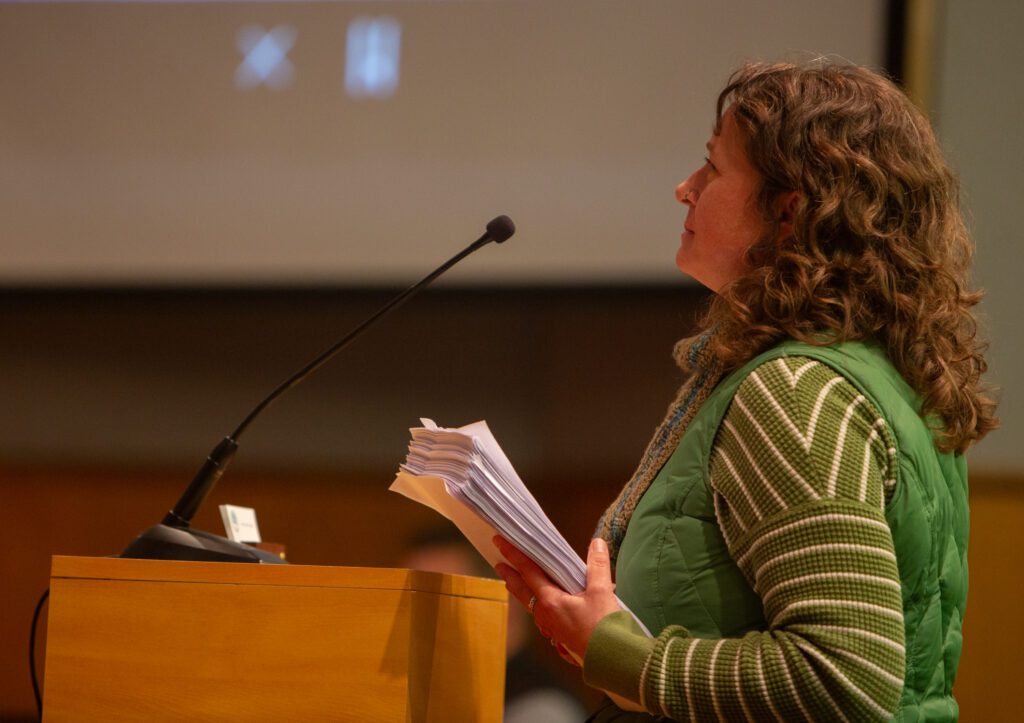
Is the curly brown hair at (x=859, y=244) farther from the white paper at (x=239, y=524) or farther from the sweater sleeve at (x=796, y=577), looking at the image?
the white paper at (x=239, y=524)

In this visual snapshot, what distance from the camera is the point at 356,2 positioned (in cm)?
298

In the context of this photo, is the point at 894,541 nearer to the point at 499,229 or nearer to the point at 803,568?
the point at 803,568

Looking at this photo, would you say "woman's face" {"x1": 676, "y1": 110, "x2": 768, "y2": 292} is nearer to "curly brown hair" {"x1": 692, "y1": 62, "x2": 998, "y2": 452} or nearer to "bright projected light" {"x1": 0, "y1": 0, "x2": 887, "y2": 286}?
"curly brown hair" {"x1": 692, "y1": 62, "x2": 998, "y2": 452}

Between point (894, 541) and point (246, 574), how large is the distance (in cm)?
61

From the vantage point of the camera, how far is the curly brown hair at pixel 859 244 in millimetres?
1030

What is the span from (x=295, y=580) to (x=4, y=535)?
7.85ft

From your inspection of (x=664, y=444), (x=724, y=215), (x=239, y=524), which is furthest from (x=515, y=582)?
(x=239, y=524)

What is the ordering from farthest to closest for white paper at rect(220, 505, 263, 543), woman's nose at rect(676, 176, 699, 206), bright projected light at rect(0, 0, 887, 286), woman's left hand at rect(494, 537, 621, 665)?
bright projected light at rect(0, 0, 887, 286) < white paper at rect(220, 505, 263, 543) < woman's nose at rect(676, 176, 699, 206) < woman's left hand at rect(494, 537, 621, 665)

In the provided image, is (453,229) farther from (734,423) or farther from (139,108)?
(734,423)

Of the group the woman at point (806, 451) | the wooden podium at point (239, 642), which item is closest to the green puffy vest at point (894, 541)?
the woman at point (806, 451)

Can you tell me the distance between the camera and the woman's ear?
42.8 inches

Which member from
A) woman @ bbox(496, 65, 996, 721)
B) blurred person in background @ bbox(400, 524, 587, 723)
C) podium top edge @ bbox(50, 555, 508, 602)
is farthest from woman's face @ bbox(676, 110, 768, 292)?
blurred person in background @ bbox(400, 524, 587, 723)

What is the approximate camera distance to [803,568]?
873 millimetres

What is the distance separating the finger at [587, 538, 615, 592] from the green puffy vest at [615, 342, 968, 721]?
3cm
